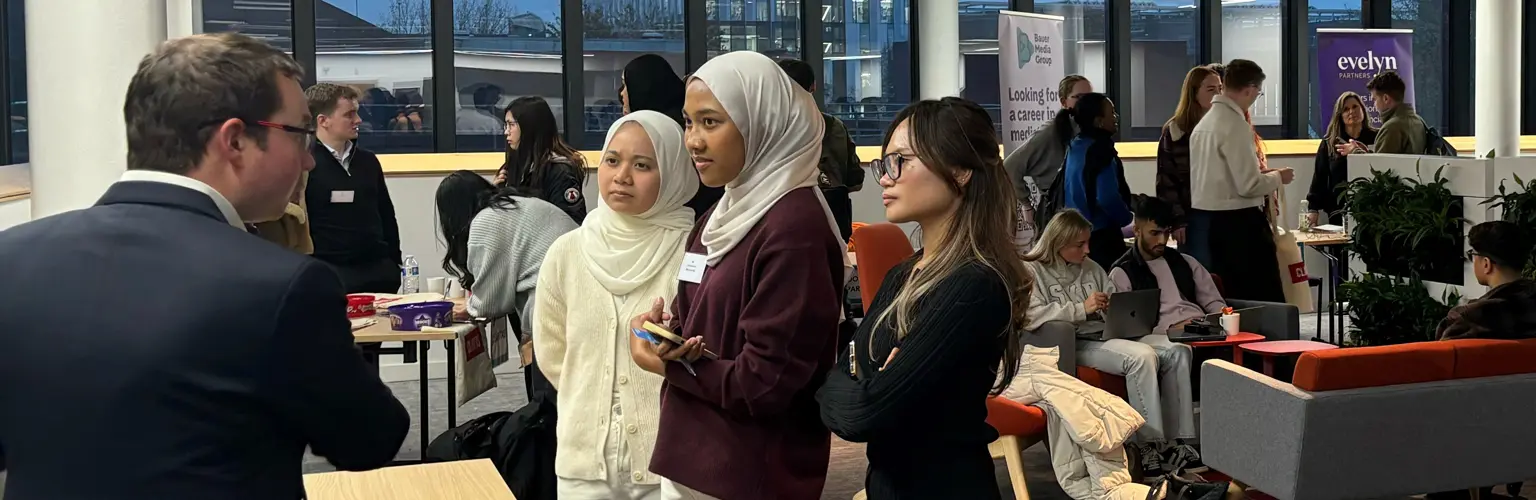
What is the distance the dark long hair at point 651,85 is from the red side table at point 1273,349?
2.99 meters

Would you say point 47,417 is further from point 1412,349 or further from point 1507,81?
point 1507,81

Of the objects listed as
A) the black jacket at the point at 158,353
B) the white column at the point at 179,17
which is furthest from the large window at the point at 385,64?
the black jacket at the point at 158,353

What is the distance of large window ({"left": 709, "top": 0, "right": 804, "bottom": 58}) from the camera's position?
32.7 ft

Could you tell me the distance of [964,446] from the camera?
6.93 feet

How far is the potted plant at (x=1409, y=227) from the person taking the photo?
7.07 metres

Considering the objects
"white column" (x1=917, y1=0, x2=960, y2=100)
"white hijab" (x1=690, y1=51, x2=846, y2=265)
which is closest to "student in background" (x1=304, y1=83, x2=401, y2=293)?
"white hijab" (x1=690, y1=51, x2=846, y2=265)

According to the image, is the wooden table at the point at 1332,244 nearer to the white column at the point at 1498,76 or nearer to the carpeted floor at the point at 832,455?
the white column at the point at 1498,76

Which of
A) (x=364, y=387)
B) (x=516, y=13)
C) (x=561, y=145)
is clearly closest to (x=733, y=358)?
(x=364, y=387)

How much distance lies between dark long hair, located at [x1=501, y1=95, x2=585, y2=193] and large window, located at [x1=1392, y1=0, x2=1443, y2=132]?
927 centimetres

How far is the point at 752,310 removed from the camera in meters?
2.29

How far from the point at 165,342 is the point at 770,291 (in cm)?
111

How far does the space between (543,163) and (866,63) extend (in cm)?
584

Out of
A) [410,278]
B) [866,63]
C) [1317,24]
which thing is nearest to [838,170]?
[410,278]

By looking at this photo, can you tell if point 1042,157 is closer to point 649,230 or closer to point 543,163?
point 543,163
